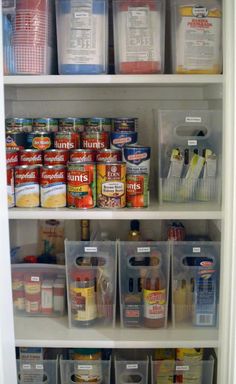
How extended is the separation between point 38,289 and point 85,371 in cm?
30

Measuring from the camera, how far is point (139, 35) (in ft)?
4.42

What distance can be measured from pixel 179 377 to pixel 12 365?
0.55 metres

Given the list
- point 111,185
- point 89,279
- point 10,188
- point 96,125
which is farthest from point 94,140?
point 89,279

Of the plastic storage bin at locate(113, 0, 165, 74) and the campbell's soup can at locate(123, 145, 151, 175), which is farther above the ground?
the plastic storage bin at locate(113, 0, 165, 74)

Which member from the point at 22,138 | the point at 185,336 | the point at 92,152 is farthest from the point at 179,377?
the point at 22,138

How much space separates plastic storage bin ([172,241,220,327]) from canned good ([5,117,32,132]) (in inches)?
23.4

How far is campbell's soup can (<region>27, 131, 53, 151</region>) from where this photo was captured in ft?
4.72

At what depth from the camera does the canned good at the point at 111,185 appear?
1366mm

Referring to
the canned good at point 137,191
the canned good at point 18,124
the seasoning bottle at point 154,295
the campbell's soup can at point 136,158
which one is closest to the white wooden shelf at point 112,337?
the seasoning bottle at point 154,295

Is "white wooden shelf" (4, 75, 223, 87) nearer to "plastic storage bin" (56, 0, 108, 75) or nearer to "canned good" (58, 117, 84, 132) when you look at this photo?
"plastic storage bin" (56, 0, 108, 75)

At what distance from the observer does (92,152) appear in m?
1.41

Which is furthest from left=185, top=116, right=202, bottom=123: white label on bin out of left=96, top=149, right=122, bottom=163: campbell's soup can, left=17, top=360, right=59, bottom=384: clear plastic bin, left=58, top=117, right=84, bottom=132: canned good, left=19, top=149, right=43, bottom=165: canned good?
left=17, top=360, right=59, bottom=384: clear plastic bin

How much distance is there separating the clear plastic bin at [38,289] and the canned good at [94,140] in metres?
0.41

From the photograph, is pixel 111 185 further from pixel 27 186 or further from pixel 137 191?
pixel 27 186
